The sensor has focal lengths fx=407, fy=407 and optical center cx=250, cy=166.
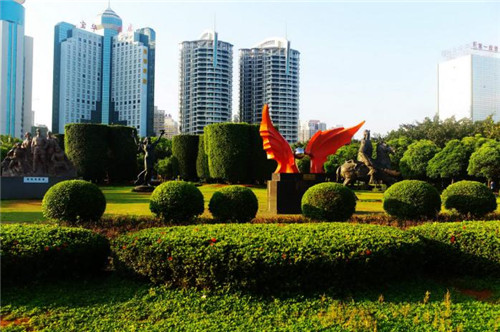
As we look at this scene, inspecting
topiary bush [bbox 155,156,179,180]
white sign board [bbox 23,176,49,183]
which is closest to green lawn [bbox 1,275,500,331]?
white sign board [bbox 23,176,49,183]

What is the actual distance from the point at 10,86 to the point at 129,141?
9.48 m

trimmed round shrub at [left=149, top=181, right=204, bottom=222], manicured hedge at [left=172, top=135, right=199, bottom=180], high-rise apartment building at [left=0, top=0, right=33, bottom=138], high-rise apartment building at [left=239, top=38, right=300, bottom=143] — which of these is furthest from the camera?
high-rise apartment building at [left=239, top=38, right=300, bottom=143]

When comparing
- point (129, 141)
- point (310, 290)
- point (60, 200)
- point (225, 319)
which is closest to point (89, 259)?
point (225, 319)

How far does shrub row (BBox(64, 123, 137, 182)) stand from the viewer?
2512 cm

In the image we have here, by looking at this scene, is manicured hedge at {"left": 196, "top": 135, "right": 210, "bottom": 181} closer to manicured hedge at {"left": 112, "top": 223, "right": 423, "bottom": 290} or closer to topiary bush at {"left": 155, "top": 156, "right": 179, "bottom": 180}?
topiary bush at {"left": 155, "top": 156, "right": 179, "bottom": 180}

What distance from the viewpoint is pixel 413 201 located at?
9.44 metres

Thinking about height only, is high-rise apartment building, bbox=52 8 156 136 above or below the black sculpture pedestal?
above

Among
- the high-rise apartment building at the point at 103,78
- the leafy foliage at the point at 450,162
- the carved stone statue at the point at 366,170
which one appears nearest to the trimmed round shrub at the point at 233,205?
the carved stone statue at the point at 366,170

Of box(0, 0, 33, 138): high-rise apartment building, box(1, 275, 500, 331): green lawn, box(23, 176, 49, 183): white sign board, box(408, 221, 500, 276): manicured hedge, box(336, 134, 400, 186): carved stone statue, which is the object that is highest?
box(0, 0, 33, 138): high-rise apartment building

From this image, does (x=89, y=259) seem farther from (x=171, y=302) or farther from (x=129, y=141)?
(x=129, y=141)

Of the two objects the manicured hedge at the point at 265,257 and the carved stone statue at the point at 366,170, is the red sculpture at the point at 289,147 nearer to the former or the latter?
the carved stone statue at the point at 366,170

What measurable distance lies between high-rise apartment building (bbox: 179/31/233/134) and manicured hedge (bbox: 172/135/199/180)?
2064 cm

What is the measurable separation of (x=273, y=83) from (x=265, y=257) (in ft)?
145

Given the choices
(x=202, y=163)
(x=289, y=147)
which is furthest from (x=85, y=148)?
(x=289, y=147)
